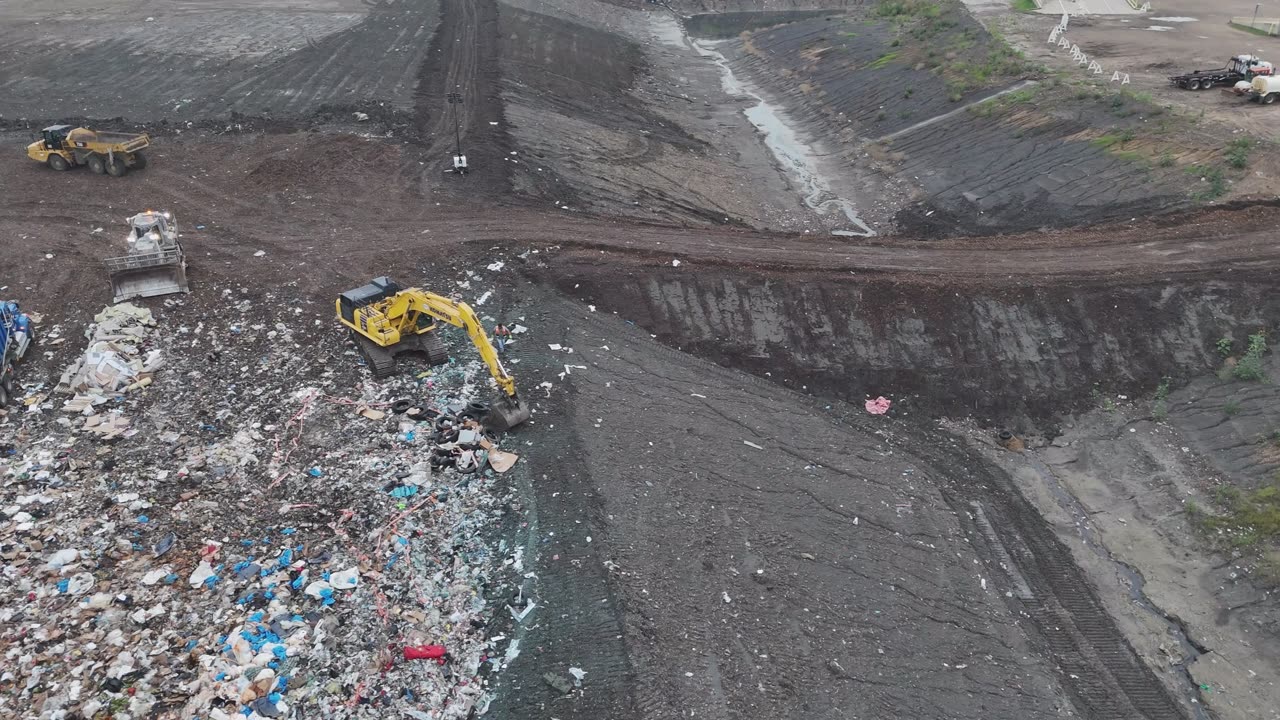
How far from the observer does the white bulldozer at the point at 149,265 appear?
18.7 m

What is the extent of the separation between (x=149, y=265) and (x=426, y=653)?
12.9 meters

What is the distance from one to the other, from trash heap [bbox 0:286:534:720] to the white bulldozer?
1605 millimetres

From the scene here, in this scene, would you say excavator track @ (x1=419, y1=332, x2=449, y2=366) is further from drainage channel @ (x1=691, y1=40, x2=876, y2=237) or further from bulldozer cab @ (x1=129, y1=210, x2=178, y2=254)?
drainage channel @ (x1=691, y1=40, x2=876, y2=237)

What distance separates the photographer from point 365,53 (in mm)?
37344

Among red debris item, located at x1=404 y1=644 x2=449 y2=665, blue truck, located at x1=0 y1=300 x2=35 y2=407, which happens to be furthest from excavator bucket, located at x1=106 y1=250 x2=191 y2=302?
red debris item, located at x1=404 y1=644 x2=449 y2=665

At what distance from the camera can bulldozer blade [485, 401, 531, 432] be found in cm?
1539

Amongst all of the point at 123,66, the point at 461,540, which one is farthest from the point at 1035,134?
the point at 123,66

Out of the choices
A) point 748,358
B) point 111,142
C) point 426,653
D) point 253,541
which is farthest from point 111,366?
point 748,358

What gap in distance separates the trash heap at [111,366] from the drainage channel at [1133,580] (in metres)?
18.6

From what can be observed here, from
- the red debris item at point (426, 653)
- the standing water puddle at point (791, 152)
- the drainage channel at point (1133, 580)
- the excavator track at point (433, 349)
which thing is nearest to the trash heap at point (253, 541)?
the red debris item at point (426, 653)

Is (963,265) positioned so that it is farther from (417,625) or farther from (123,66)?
(123,66)

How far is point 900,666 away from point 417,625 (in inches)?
290

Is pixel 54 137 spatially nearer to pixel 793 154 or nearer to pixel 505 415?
pixel 505 415

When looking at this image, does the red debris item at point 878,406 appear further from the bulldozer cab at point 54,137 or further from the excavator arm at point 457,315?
the bulldozer cab at point 54,137
